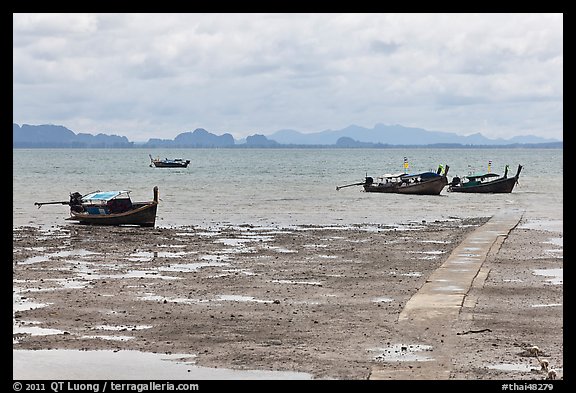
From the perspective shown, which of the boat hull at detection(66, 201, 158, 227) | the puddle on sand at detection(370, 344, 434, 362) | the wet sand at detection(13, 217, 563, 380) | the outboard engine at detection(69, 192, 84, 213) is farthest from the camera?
the outboard engine at detection(69, 192, 84, 213)

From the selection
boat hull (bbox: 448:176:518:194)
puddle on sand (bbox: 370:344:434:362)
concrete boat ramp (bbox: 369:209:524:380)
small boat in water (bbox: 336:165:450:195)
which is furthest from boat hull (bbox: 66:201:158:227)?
boat hull (bbox: 448:176:518:194)

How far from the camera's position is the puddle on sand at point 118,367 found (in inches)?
464

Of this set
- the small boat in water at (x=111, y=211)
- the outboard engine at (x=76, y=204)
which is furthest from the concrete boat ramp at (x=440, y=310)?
the outboard engine at (x=76, y=204)

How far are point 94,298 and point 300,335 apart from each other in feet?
18.1

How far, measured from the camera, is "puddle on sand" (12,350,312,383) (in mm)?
11797

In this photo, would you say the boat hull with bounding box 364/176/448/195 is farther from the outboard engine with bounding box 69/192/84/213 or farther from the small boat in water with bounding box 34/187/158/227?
the outboard engine with bounding box 69/192/84/213

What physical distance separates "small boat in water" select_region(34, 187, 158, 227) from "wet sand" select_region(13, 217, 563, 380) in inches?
229

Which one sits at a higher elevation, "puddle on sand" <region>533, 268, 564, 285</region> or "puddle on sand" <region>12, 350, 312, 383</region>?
"puddle on sand" <region>12, 350, 312, 383</region>

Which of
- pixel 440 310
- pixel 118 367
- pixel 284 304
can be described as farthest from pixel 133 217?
pixel 118 367

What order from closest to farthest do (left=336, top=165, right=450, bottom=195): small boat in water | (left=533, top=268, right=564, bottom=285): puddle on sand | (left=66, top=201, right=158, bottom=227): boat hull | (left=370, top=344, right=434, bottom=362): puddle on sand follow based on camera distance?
(left=370, top=344, right=434, bottom=362): puddle on sand
(left=533, top=268, right=564, bottom=285): puddle on sand
(left=66, top=201, right=158, bottom=227): boat hull
(left=336, top=165, right=450, bottom=195): small boat in water

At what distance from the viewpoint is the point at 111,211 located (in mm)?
38281

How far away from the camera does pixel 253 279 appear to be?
843 inches
